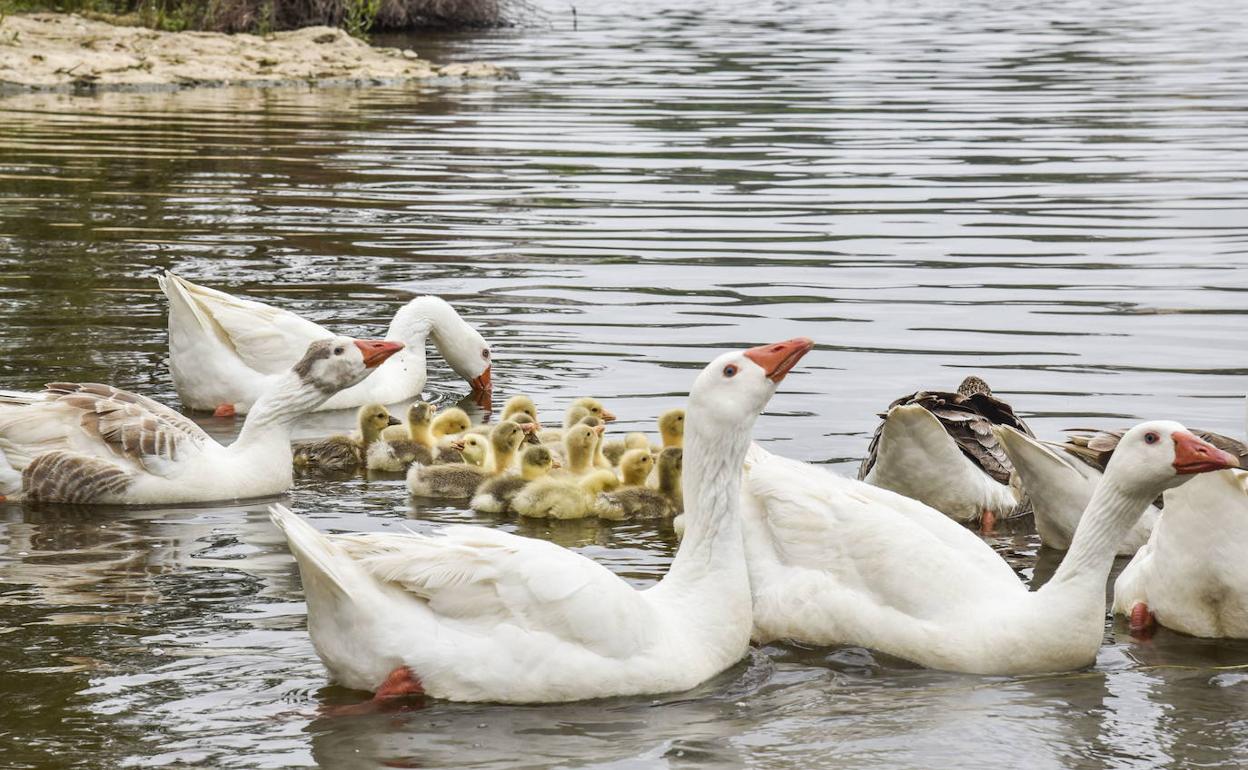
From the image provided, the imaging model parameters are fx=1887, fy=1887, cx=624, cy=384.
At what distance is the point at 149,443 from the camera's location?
31.5 ft

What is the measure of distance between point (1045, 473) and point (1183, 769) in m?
2.70

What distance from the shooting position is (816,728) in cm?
661

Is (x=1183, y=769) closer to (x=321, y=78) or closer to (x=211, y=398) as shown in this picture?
(x=211, y=398)

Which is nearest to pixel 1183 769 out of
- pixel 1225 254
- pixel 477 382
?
pixel 477 382

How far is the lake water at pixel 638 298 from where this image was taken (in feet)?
21.7

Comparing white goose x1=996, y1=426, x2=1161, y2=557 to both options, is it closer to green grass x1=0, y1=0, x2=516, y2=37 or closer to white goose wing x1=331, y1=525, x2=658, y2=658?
A: white goose wing x1=331, y1=525, x2=658, y2=658

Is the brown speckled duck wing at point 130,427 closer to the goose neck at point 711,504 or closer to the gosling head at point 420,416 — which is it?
the gosling head at point 420,416

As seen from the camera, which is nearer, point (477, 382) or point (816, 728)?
point (816, 728)

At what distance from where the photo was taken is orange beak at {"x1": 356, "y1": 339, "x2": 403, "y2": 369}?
9.84 metres

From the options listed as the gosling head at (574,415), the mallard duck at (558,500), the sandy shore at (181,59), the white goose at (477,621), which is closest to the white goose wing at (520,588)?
the white goose at (477,621)

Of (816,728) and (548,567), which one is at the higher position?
(548,567)

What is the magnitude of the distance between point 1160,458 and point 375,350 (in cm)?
436

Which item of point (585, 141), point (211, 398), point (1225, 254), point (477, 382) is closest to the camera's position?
point (211, 398)

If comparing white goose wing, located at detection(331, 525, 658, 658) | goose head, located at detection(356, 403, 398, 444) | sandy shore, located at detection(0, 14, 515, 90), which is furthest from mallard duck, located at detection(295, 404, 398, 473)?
sandy shore, located at detection(0, 14, 515, 90)
